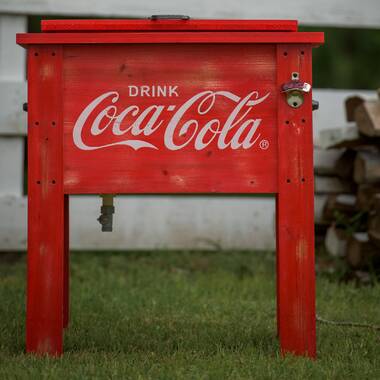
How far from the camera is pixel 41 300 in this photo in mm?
3098

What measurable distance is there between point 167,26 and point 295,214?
88 cm

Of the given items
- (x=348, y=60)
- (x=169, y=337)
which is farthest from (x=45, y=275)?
(x=348, y=60)

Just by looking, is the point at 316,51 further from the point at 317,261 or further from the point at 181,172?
the point at 181,172

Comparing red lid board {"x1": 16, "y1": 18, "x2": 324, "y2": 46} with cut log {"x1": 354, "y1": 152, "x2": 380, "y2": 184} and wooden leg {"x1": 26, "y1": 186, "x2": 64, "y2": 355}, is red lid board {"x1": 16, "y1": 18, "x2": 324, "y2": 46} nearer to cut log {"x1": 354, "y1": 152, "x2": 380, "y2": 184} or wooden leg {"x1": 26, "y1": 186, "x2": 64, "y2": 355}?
wooden leg {"x1": 26, "y1": 186, "x2": 64, "y2": 355}

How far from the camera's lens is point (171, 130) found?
3080 mm

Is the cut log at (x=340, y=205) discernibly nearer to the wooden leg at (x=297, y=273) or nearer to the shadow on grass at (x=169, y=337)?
the shadow on grass at (x=169, y=337)

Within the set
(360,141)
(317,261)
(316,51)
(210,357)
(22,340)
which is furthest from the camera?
(316,51)

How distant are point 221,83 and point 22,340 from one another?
139 centimetres

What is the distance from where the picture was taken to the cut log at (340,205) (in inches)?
220

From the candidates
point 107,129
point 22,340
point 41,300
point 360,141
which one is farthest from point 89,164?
point 360,141

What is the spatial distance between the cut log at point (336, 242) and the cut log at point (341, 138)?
59 centimetres

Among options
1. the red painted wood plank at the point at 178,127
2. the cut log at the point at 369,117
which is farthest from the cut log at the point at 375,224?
the red painted wood plank at the point at 178,127

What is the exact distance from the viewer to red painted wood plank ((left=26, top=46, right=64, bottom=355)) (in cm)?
307

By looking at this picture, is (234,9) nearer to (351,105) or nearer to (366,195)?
(351,105)
